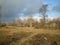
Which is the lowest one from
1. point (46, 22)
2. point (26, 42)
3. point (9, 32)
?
point (26, 42)

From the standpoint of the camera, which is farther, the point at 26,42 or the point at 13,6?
the point at 13,6

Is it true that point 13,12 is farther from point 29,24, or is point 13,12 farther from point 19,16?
point 29,24

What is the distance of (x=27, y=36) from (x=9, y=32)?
1.24 feet

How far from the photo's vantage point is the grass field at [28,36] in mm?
2582

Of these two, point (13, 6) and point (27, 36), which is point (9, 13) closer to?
point (13, 6)

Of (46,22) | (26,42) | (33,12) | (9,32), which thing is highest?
(33,12)

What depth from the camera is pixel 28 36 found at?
263 cm

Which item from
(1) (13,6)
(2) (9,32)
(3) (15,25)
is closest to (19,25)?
(3) (15,25)

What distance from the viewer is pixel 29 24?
2.67m

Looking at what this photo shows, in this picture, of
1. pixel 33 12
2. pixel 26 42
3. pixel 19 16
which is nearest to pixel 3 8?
pixel 19 16

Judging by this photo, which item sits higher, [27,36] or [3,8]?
[3,8]

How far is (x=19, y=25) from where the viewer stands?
267cm

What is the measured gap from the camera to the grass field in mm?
2582

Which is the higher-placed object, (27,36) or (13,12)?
(13,12)
